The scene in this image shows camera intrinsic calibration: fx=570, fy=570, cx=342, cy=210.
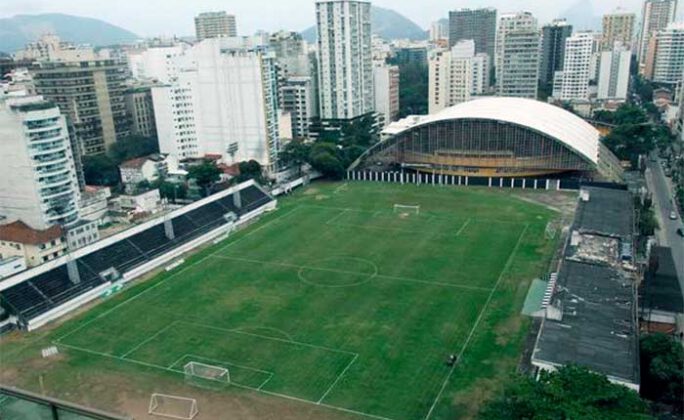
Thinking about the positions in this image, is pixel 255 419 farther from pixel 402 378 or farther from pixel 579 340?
pixel 579 340

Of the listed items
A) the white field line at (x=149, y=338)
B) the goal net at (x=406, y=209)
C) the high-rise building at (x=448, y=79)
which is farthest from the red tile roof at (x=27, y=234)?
the high-rise building at (x=448, y=79)

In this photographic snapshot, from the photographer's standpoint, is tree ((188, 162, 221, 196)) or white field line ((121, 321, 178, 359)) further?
tree ((188, 162, 221, 196))

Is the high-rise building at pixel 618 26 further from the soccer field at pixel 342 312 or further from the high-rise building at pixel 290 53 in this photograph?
the soccer field at pixel 342 312

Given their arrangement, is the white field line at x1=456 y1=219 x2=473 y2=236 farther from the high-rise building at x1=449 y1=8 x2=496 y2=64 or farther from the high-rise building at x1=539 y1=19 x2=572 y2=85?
the high-rise building at x1=449 y1=8 x2=496 y2=64

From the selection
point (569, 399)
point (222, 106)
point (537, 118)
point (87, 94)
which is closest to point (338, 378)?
point (569, 399)

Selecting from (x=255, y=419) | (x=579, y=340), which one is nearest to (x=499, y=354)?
(x=579, y=340)

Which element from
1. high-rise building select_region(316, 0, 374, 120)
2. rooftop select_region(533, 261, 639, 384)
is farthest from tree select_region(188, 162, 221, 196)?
rooftop select_region(533, 261, 639, 384)

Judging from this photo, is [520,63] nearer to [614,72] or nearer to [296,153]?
[614,72]
